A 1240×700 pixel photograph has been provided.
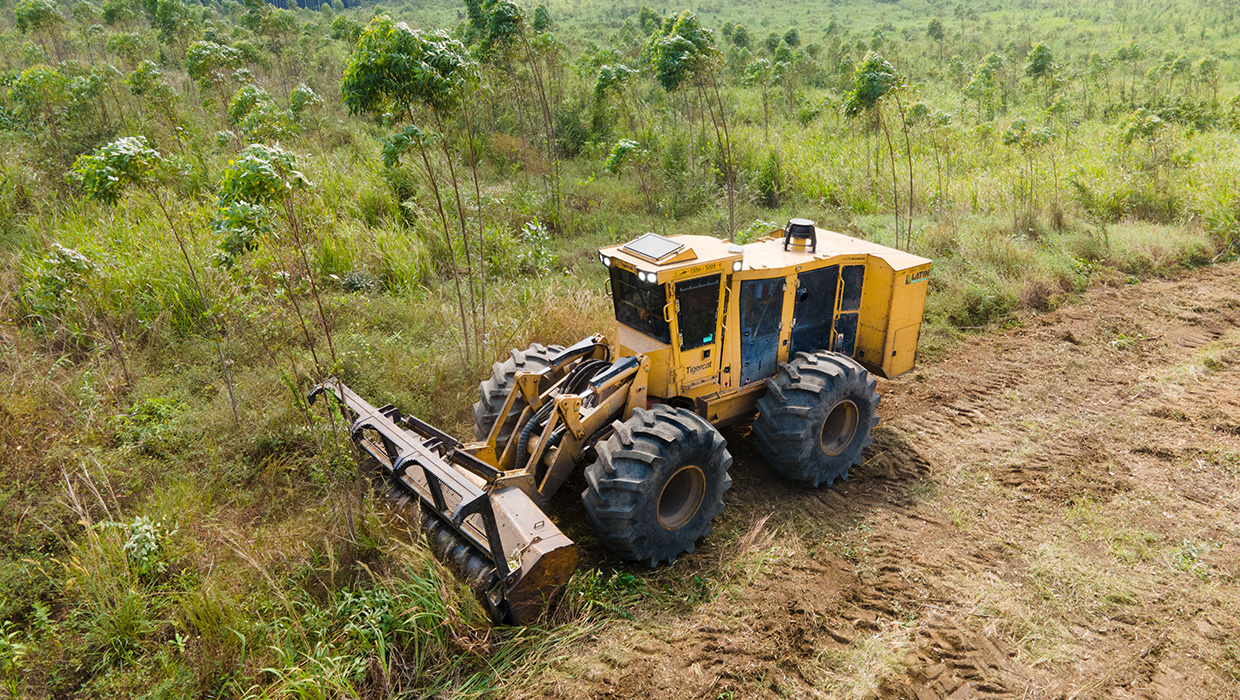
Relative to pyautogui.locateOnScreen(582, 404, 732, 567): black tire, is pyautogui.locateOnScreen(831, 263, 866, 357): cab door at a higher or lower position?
higher

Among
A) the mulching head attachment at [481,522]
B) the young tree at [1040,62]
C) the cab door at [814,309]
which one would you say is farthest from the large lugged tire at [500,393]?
the young tree at [1040,62]

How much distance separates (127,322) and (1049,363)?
11729 millimetres

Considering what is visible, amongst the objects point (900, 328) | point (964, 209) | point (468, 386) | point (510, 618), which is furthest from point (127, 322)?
point (964, 209)

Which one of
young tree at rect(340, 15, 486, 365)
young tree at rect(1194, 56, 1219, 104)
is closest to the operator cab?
young tree at rect(340, 15, 486, 365)

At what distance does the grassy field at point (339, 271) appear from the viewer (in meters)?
4.61

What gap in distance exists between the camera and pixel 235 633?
439cm

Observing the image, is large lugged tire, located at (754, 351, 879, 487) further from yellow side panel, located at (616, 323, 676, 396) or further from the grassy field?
the grassy field

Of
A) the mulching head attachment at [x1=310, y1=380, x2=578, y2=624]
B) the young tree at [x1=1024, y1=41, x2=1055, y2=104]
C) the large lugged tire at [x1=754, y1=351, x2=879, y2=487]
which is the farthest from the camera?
the young tree at [x1=1024, y1=41, x2=1055, y2=104]

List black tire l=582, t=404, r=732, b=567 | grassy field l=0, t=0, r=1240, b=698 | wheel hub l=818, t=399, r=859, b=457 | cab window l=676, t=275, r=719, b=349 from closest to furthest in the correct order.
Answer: grassy field l=0, t=0, r=1240, b=698 → black tire l=582, t=404, r=732, b=567 → cab window l=676, t=275, r=719, b=349 → wheel hub l=818, t=399, r=859, b=457

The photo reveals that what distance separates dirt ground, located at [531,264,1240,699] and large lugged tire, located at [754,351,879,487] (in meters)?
0.36

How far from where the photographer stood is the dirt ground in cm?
445

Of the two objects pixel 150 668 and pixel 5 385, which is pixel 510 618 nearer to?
pixel 150 668

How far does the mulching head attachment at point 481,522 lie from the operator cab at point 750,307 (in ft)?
5.68

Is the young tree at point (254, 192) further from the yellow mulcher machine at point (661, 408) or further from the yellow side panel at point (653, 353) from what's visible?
the yellow side panel at point (653, 353)
